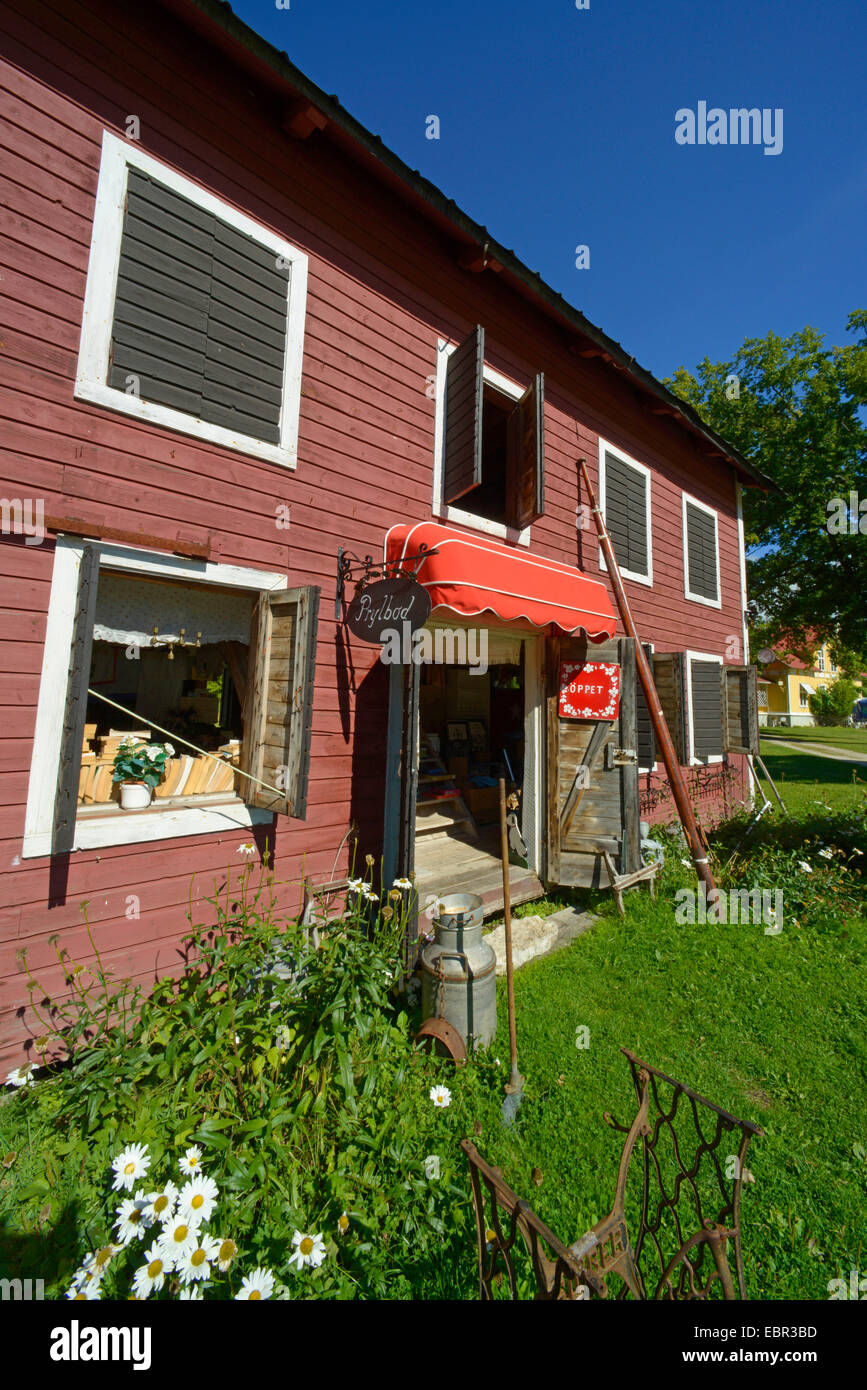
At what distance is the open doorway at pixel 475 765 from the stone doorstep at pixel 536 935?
1.04 ft

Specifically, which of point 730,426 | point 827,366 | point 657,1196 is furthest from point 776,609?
point 657,1196

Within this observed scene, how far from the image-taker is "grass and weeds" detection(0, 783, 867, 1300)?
2436 mm

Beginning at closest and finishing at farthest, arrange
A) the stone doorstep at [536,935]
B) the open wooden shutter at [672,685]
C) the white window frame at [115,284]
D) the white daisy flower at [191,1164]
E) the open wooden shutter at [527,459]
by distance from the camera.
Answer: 1. the white daisy flower at [191,1164]
2. the white window frame at [115,284]
3. the stone doorstep at [536,935]
4. the open wooden shutter at [527,459]
5. the open wooden shutter at [672,685]

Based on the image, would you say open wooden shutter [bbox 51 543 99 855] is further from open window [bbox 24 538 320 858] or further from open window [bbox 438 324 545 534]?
open window [bbox 438 324 545 534]

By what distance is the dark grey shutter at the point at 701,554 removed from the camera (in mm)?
10416

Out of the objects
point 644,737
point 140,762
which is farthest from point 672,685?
point 140,762

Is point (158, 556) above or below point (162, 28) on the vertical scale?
below

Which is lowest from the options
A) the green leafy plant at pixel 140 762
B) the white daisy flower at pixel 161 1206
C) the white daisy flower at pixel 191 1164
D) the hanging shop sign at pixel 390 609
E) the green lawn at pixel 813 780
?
the white daisy flower at pixel 191 1164

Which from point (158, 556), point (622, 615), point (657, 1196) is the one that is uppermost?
point (622, 615)

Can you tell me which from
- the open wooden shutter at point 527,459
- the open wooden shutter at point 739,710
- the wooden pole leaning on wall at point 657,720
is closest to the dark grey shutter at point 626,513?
the wooden pole leaning on wall at point 657,720

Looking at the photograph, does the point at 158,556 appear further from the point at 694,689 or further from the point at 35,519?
the point at 694,689

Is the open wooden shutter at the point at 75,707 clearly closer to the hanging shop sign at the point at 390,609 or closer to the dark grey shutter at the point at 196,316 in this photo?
the dark grey shutter at the point at 196,316

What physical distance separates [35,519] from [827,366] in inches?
1007

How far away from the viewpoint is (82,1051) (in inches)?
130
